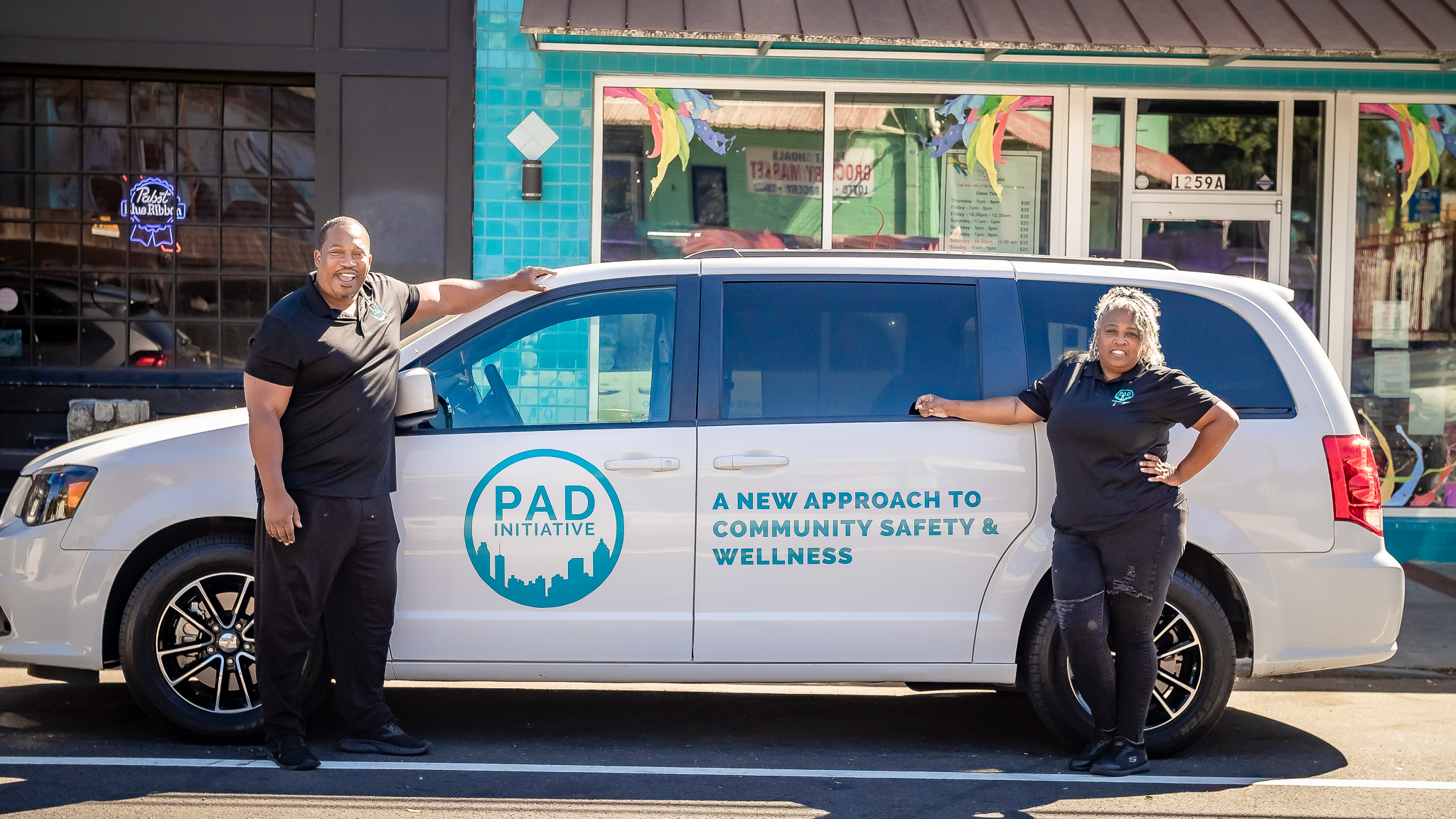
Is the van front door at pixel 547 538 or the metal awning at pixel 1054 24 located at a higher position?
the metal awning at pixel 1054 24

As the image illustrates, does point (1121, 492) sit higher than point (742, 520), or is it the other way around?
point (1121, 492)

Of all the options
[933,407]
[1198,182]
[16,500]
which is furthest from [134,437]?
[1198,182]

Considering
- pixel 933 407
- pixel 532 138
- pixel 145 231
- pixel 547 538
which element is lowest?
pixel 547 538

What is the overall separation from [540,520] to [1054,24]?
17.9 feet

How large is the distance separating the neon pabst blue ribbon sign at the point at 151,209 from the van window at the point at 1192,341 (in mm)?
6878

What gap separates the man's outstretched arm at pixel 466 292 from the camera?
5145mm

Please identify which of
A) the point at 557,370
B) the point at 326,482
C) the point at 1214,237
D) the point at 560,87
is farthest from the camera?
the point at 1214,237

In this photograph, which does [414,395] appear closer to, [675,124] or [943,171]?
[675,124]

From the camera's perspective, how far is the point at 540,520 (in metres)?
4.93

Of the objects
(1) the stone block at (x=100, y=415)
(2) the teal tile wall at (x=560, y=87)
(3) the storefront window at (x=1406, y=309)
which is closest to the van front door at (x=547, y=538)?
(2) the teal tile wall at (x=560, y=87)

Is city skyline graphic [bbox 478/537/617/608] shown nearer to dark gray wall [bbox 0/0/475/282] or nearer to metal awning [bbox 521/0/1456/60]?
metal awning [bbox 521/0/1456/60]

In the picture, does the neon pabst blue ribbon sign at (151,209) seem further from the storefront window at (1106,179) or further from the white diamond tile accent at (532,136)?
the storefront window at (1106,179)

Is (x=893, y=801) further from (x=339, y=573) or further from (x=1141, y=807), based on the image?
(x=339, y=573)

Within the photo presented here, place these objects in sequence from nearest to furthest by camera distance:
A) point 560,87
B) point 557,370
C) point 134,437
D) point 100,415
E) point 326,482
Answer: point 326,482 → point 134,437 → point 557,370 → point 100,415 → point 560,87
